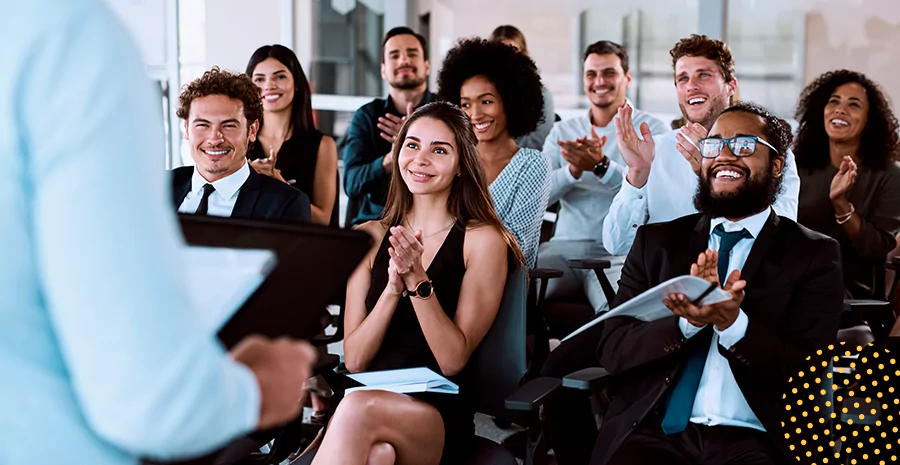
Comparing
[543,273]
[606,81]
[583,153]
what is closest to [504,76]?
[583,153]

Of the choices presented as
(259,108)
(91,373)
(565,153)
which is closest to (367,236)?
(91,373)

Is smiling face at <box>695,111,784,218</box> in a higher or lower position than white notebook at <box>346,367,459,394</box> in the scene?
Answer: higher

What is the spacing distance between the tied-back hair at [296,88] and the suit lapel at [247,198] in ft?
3.74

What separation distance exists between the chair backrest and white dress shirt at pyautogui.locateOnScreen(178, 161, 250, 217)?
1001 millimetres

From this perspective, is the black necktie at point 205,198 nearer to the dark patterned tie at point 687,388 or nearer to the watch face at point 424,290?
the watch face at point 424,290

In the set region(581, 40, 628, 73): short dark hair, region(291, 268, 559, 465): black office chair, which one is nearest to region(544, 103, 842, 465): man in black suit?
region(291, 268, 559, 465): black office chair

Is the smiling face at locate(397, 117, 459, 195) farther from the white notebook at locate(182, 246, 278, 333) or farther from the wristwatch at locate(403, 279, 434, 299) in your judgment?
the white notebook at locate(182, 246, 278, 333)

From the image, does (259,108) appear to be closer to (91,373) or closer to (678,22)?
(91,373)

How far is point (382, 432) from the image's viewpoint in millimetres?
2312

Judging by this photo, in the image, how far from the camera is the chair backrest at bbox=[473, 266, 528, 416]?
254cm

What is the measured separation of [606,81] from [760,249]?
198 centimetres

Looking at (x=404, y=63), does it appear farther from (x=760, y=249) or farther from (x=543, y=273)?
(x=760, y=249)

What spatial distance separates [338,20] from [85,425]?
6.63m

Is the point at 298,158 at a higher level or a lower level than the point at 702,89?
lower
